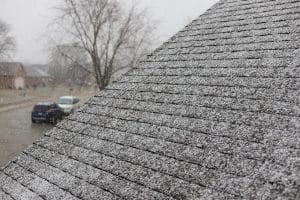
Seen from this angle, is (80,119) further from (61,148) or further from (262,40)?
(262,40)

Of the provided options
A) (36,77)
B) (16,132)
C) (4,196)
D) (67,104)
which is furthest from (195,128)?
(36,77)

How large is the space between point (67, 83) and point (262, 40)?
7631 cm

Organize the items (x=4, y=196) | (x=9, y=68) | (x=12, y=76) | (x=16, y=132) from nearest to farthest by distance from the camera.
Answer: (x=4, y=196)
(x=16, y=132)
(x=12, y=76)
(x=9, y=68)

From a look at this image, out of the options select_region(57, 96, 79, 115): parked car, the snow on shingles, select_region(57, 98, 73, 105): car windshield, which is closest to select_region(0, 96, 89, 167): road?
select_region(57, 96, 79, 115): parked car

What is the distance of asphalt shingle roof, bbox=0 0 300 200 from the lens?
3.42 meters

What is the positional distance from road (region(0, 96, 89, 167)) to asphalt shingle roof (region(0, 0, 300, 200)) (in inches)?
429

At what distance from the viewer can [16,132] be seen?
22.3 m

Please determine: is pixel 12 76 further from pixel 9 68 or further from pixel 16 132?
pixel 16 132

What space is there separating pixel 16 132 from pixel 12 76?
147 feet

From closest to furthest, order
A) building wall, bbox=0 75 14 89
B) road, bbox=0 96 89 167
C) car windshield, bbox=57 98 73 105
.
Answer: road, bbox=0 96 89 167 → car windshield, bbox=57 98 73 105 → building wall, bbox=0 75 14 89

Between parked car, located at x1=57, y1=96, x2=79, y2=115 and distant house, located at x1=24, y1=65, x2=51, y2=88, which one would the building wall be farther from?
parked car, located at x1=57, y1=96, x2=79, y2=115

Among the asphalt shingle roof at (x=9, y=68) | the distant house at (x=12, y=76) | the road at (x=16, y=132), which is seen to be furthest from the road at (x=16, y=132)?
the asphalt shingle roof at (x=9, y=68)

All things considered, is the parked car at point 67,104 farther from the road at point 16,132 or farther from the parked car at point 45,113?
the road at point 16,132

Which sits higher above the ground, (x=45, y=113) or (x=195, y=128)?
(x=195, y=128)
